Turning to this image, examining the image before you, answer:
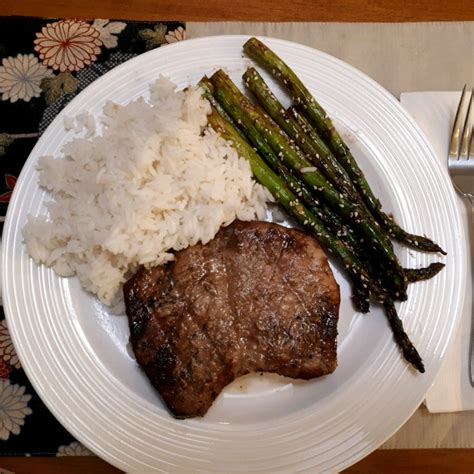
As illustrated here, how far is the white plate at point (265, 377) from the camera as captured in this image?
11.1 feet

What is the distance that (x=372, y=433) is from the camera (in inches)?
133

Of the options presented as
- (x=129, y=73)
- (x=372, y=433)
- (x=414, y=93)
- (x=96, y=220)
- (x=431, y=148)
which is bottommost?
(x=372, y=433)

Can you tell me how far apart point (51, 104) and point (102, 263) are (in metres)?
1.48

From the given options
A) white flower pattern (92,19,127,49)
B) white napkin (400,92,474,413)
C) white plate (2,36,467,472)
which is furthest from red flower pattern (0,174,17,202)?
white napkin (400,92,474,413)

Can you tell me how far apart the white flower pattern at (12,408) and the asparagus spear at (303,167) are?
245 cm

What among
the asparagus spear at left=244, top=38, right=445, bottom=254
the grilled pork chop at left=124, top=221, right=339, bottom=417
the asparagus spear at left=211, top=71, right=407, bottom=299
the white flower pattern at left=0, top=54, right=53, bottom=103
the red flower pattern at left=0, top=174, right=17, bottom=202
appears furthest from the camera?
the white flower pattern at left=0, top=54, right=53, bottom=103

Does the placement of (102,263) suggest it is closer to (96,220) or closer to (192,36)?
(96,220)

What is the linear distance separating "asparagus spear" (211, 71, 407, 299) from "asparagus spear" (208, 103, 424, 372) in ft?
0.35

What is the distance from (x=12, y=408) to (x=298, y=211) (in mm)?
2424

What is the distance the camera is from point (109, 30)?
424 centimetres

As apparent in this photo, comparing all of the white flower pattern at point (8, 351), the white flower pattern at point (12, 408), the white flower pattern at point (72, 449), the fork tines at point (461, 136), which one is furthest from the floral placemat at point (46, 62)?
the fork tines at point (461, 136)

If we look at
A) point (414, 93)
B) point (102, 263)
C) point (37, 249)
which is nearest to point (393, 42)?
point (414, 93)

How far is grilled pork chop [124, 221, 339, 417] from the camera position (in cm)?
331

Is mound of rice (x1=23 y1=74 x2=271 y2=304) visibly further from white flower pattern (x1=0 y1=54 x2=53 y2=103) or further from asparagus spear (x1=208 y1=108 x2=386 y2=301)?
white flower pattern (x1=0 y1=54 x2=53 y2=103)
